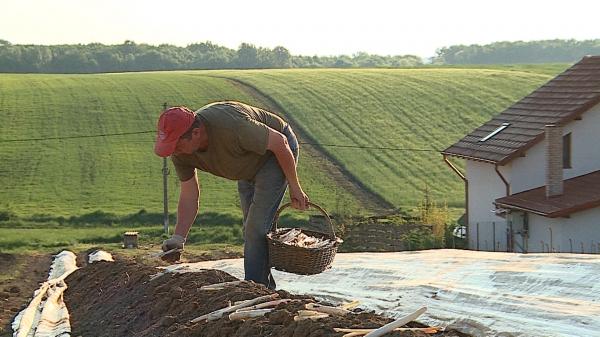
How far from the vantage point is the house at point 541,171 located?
62.6 feet

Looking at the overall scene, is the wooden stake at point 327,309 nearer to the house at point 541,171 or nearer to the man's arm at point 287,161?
the man's arm at point 287,161

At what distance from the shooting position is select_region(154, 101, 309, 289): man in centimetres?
688

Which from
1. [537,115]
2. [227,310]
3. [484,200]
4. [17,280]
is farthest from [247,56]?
[227,310]

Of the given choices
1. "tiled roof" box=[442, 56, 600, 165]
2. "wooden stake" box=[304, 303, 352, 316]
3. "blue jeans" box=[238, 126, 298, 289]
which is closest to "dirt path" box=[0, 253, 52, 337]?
"blue jeans" box=[238, 126, 298, 289]

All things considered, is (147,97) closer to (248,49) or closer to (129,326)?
(248,49)

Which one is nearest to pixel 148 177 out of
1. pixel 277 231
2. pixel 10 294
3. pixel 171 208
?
pixel 171 208

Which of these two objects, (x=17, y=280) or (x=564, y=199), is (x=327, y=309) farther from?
(x=564, y=199)

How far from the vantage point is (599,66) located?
78.4ft

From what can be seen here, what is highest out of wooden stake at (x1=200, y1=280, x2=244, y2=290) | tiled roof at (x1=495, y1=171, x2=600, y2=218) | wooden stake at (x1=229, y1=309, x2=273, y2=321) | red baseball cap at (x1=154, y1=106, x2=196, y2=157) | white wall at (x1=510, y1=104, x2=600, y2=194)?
red baseball cap at (x1=154, y1=106, x2=196, y2=157)

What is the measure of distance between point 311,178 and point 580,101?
47.6 feet

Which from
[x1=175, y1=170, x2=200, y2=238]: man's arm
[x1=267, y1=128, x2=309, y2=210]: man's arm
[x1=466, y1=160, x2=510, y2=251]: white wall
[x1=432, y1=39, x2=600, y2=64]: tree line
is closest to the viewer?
[x1=267, y1=128, x2=309, y2=210]: man's arm

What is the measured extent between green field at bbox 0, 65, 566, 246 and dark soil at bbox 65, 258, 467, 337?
17068 millimetres

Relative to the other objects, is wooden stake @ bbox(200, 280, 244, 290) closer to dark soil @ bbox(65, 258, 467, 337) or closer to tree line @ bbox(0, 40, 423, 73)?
dark soil @ bbox(65, 258, 467, 337)

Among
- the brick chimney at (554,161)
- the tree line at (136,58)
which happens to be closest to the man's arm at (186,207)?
the brick chimney at (554,161)
